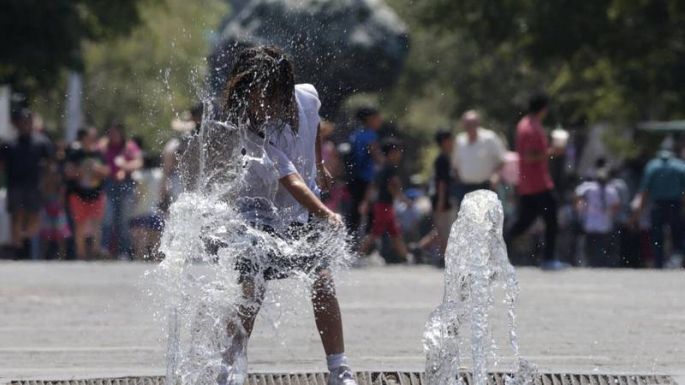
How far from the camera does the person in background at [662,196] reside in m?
19.8

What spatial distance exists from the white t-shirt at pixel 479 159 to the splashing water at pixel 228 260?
10819 mm

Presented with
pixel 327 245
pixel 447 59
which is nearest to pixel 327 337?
pixel 327 245

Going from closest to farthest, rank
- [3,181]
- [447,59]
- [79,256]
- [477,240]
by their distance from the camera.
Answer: [477,240], [79,256], [3,181], [447,59]

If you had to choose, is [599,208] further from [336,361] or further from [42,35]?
[336,361]

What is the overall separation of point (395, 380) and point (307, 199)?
3.96 ft

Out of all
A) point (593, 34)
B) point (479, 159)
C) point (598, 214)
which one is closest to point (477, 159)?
point (479, 159)

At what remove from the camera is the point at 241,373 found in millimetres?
6855

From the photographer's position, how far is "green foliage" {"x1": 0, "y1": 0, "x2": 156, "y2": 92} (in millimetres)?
27188

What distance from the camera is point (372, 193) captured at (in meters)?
19.2

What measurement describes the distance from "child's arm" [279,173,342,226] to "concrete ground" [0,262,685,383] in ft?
2.74

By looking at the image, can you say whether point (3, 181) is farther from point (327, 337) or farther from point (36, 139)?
point (327, 337)

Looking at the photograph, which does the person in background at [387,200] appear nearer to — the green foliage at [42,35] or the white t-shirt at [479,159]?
the white t-shirt at [479,159]

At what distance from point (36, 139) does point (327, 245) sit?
1355 cm

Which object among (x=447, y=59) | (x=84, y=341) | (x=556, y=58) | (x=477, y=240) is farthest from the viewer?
(x=447, y=59)
